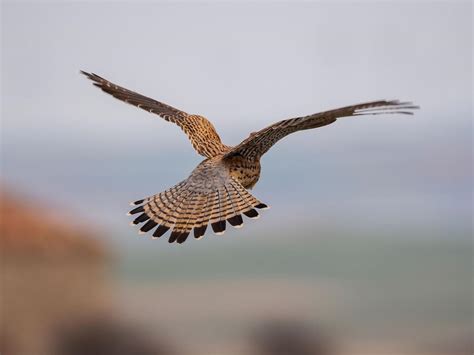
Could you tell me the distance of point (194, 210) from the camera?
6859 millimetres

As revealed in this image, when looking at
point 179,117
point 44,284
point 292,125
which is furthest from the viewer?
point 44,284

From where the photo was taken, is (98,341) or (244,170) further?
(98,341)

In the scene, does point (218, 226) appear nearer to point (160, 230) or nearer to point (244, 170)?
point (160, 230)

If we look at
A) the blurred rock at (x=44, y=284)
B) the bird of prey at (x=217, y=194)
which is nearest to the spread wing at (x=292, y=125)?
the bird of prey at (x=217, y=194)

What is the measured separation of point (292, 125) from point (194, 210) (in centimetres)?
96

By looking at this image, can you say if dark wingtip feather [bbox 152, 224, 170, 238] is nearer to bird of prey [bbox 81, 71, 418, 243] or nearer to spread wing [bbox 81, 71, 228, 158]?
bird of prey [bbox 81, 71, 418, 243]

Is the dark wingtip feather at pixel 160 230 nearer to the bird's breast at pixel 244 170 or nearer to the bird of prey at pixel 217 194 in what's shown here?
the bird of prey at pixel 217 194

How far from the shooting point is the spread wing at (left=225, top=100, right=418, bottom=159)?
5531mm

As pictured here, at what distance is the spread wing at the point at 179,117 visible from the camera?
789 centimetres

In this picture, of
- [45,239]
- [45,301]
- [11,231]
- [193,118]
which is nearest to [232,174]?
[193,118]

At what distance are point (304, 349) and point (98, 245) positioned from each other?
6096 mm

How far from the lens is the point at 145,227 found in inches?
269

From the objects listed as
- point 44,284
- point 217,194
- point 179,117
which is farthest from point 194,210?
point 44,284

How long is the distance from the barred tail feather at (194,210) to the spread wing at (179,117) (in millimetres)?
799
